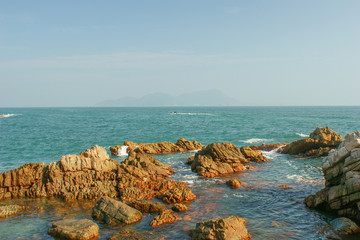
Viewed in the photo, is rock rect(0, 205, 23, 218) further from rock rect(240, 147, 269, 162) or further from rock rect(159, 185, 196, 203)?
rock rect(240, 147, 269, 162)

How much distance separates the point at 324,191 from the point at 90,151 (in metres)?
21.3

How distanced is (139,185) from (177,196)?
16.9ft

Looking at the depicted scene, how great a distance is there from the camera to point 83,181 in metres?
24.0

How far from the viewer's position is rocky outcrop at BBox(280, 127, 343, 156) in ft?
125

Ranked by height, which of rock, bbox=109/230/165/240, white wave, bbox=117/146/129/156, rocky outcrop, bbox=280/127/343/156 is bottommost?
white wave, bbox=117/146/129/156

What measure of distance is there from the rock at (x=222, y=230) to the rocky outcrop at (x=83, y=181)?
776cm

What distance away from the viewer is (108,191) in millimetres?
23078

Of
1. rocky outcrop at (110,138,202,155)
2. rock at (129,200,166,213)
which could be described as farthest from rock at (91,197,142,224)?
rocky outcrop at (110,138,202,155)

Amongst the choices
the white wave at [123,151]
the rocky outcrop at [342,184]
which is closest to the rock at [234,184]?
the rocky outcrop at [342,184]

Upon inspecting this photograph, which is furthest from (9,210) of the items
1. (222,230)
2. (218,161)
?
(218,161)

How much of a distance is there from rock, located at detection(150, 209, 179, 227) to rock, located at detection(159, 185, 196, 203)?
3.10 metres

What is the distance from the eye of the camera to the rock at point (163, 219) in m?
16.4

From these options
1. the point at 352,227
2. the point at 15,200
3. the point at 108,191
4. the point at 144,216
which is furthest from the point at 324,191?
the point at 15,200

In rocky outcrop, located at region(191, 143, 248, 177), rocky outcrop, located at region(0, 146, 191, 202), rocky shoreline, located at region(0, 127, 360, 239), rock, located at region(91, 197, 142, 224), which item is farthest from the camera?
A: rocky outcrop, located at region(191, 143, 248, 177)
